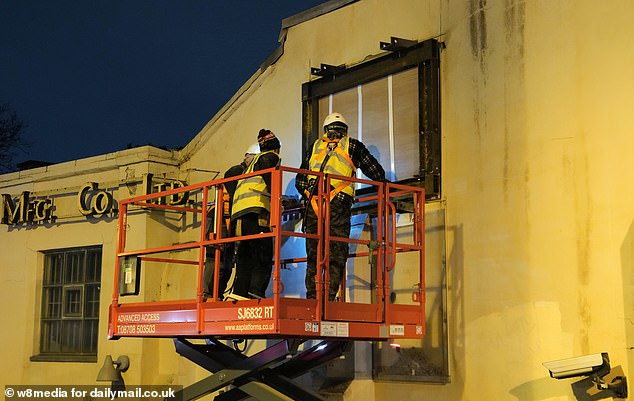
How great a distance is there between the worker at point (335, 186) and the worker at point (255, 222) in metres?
0.43

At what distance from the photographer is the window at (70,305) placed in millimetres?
14797

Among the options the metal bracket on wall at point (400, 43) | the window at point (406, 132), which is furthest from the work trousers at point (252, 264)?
the metal bracket on wall at point (400, 43)

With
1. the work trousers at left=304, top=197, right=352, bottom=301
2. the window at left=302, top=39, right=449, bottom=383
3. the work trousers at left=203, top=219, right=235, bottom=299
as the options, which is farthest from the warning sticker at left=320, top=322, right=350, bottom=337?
the window at left=302, top=39, right=449, bottom=383

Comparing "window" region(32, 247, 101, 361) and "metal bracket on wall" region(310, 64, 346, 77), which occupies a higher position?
"metal bracket on wall" region(310, 64, 346, 77)

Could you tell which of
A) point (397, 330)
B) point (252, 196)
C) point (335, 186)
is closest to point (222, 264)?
point (252, 196)

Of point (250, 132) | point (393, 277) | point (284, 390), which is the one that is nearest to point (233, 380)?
point (284, 390)

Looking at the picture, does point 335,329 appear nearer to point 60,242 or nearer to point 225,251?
point 225,251

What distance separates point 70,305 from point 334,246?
8.22 m

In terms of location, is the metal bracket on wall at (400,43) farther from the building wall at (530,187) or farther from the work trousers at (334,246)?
the work trousers at (334,246)

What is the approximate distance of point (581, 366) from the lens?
26.4ft

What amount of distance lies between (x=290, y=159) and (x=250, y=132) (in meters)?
1.12

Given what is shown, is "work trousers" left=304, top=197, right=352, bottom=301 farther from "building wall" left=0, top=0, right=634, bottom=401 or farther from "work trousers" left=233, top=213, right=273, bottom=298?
"building wall" left=0, top=0, right=634, bottom=401

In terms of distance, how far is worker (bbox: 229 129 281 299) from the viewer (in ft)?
28.8

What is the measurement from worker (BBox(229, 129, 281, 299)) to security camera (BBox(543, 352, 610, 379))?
9.76ft
